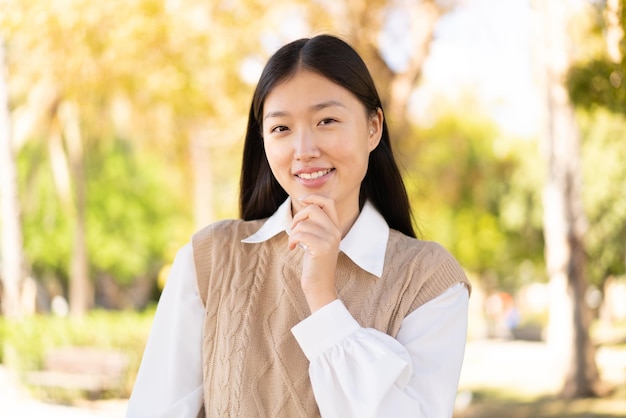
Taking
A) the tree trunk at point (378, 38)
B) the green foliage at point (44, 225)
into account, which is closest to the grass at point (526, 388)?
the tree trunk at point (378, 38)

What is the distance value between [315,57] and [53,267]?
34.7 m

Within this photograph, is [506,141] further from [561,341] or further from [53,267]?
[53,267]

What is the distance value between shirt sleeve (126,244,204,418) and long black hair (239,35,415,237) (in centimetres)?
39

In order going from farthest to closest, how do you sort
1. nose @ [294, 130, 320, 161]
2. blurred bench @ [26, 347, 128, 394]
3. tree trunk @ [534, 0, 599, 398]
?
blurred bench @ [26, 347, 128, 394] → tree trunk @ [534, 0, 599, 398] → nose @ [294, 130, 320, 161]

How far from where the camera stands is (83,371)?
12055 millimetres

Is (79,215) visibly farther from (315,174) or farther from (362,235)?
(315,174)

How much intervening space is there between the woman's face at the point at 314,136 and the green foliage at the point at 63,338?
1066 cm

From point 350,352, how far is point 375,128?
0.60 meters

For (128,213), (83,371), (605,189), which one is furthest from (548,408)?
(128,213)

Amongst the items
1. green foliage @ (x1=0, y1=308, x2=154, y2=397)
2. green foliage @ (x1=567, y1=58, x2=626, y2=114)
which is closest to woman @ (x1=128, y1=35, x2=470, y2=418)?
green foliage @ (x1=567, y1=58, x2=626, y2=114)

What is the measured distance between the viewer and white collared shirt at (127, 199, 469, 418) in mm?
1838

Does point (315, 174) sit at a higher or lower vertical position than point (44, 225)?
higher

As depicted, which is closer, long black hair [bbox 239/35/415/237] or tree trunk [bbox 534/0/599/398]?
long black hair [bbox 239/35/415/237]

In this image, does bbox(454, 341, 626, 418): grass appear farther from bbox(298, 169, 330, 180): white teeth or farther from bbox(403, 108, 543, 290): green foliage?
bbox(298, 169, 330, 180): white teeth
